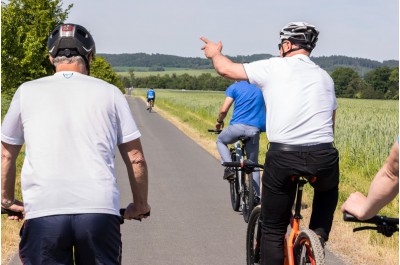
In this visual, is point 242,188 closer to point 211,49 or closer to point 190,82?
point 211,49

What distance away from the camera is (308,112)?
14.5ft

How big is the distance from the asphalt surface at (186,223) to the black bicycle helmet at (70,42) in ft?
11.7

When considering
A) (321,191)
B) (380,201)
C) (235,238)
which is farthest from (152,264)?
(380,201)

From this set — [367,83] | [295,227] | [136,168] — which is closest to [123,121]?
[136,168]

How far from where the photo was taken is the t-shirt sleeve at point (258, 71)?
4.37 meters

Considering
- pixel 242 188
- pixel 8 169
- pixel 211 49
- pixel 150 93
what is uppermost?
pixel 211 49

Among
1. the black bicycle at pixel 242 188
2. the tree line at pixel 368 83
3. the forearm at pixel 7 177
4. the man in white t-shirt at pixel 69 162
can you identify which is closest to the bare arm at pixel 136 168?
the man in white t-shirt at pixel 69 162

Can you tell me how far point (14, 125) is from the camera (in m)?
3.07

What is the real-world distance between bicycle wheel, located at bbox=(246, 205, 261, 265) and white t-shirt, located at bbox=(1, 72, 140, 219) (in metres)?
2.57

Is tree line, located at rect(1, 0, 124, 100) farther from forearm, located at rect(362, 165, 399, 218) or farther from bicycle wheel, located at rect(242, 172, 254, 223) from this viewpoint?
forearm, located at rect(362, 165, 399, 218)

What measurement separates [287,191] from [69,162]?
2.03 m

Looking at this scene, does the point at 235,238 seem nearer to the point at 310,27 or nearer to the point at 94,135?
the point at 310,27

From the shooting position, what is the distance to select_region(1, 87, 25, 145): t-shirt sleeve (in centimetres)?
303

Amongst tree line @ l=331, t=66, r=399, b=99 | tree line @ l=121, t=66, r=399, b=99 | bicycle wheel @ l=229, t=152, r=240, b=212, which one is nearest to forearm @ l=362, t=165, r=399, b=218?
bicycle wheel @ l=229, t=152, r=240, b=212
